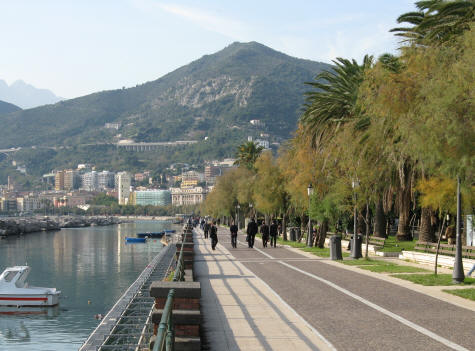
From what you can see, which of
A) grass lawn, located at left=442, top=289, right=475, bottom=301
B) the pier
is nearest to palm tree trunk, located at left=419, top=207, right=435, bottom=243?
the pier

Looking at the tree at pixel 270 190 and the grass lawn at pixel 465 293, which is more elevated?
the tree at pixel 270 190

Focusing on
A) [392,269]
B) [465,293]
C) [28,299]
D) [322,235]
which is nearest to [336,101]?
[322,235]

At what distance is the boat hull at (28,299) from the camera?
38000 mm

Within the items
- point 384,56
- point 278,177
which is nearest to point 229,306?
point 384,56

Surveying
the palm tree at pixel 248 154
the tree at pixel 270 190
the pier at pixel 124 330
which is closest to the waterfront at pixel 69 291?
the pier at pixel 124 330

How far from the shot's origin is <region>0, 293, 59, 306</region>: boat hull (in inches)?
1496

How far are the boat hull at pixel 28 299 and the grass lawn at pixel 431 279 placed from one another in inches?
866

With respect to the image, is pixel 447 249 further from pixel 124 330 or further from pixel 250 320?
pixel 250 320

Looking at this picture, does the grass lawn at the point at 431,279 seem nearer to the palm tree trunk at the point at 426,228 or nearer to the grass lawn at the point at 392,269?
the grass lawn at the point at 392,269

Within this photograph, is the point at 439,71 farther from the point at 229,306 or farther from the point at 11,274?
the point at 11,274

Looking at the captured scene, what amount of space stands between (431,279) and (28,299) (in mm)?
25092

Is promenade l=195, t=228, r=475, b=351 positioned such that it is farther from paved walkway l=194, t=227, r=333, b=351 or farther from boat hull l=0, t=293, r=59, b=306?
boat hull l=0, t=293, r=59, b=306

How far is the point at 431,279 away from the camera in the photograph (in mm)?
21859

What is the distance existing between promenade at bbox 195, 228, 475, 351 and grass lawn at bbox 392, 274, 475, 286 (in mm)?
688
